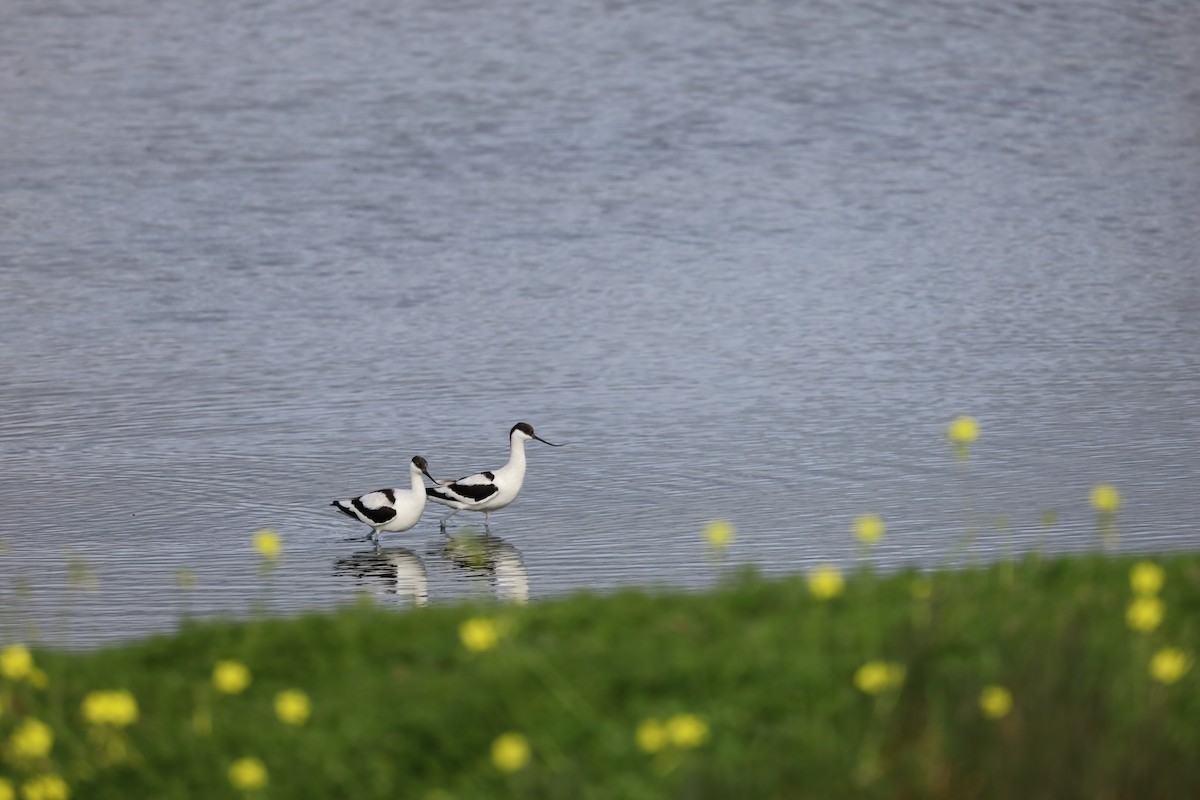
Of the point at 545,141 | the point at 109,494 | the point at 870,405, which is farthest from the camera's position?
the point at 545,141

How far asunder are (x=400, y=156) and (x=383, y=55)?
30.2ft

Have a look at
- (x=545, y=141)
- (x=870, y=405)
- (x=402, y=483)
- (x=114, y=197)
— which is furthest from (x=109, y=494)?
(x=545, y=141)

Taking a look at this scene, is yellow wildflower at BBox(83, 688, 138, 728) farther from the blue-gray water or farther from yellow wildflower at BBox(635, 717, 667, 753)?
the blue-gray water

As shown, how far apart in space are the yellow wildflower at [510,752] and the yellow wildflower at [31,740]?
1.39m

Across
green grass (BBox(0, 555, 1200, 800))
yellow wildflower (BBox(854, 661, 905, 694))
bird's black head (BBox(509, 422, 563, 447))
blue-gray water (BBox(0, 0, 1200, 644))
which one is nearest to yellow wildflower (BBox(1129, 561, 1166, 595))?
green grass (BBox(0, 555, 1200, 800))

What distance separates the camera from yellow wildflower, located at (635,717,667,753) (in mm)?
5574

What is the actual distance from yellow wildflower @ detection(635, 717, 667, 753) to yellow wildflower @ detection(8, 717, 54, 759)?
1834 mm

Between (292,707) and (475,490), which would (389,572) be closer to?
(475,490)

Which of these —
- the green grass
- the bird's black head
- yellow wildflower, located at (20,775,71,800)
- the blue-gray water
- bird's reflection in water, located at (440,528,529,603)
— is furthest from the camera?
the bird's black head

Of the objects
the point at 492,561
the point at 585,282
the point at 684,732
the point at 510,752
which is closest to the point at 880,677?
the point at 684,732

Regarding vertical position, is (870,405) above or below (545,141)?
above

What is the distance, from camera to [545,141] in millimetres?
35875

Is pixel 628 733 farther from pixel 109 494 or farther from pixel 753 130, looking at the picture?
pixel 753 130

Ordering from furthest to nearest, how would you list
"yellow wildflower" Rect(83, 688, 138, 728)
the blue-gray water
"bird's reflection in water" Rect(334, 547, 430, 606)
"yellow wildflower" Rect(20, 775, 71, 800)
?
the blue-gray water < "bird's reflection in water" Rect(334, 547, 430, 606) < "yellow wildflower" Rect(20, 775, 71, 800) < "yellow wildflower" Rect(83, 688, 138, 728)
